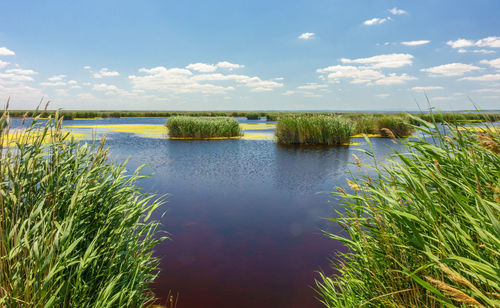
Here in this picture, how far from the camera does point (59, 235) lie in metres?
2.68

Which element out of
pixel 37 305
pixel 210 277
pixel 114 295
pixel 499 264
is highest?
pixel 499 264

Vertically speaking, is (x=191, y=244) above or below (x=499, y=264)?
below

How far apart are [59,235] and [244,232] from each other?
4.63 m

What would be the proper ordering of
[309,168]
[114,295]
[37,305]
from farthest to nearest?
[309,168]
[114,295]
[37,305]

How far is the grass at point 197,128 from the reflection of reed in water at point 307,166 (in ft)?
31.5

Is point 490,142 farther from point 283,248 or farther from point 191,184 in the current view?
point 191,184

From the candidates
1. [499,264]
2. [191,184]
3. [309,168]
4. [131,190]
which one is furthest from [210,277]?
[309,168]

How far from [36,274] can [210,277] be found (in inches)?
129

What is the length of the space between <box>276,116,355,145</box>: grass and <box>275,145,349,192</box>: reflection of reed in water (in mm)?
1706

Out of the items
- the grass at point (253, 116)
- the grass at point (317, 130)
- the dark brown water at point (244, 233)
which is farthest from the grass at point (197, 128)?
the grass at point (253, 116)

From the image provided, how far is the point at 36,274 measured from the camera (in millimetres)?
2146

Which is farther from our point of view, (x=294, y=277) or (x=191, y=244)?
(x=191, y=244)

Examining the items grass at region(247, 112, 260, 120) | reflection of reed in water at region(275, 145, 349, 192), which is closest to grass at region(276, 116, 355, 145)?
reflection of reed in water at region(275, 145, 349, 192)

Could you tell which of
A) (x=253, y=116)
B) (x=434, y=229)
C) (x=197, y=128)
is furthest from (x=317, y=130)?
(x=253, y=116)
